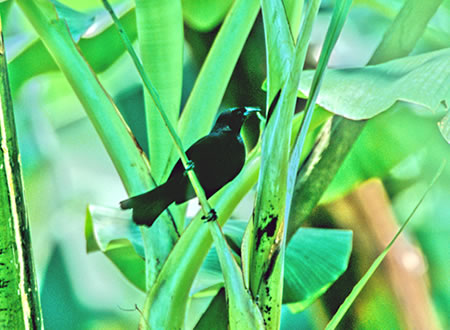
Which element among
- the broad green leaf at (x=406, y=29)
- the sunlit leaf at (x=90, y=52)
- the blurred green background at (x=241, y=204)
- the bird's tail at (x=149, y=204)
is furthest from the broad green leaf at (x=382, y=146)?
the sunlit leaf at (x=90, y=52)

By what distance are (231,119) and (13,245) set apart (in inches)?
13.1

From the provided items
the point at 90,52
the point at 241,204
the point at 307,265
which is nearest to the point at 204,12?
the point at 90,52

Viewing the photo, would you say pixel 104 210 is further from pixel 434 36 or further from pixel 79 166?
pixel 434 36

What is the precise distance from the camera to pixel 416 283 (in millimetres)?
772

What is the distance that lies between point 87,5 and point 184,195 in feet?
1.17

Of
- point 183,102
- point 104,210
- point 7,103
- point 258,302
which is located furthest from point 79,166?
point 258,302

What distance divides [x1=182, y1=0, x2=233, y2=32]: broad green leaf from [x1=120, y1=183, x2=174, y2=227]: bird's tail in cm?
27

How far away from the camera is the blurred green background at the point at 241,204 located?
2.53 feet

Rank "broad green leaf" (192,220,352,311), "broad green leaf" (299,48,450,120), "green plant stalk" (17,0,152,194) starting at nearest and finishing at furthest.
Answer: "broad green leaf" (299,48,450,120) → "green plant stalk" (17,0,152,194) → "broad green leaf" (192,220,352,311)

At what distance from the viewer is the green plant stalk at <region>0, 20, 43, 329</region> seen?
49 centimetres

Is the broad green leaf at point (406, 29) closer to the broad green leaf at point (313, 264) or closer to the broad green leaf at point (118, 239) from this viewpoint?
the broad green leaf at point (313, 264)

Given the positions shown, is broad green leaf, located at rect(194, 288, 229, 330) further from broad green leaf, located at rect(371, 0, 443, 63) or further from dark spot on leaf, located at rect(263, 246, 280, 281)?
broad green leaf, located at rect(371, 0, 443, 63)

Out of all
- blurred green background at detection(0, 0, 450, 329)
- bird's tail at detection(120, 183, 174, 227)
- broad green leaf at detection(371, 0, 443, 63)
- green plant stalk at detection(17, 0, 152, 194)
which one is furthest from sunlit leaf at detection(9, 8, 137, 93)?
broad green leaf at detection(371, 0, 443, 63)

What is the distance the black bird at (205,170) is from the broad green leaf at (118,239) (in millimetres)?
51
